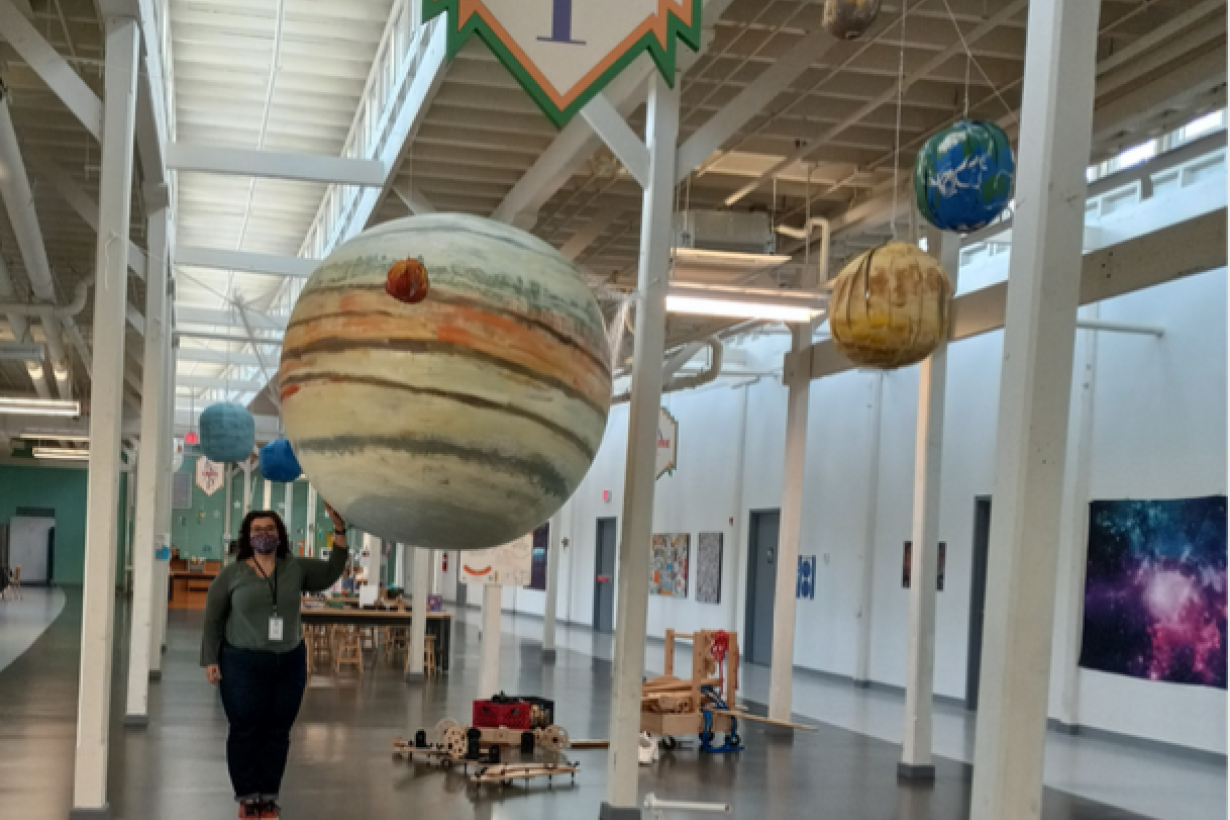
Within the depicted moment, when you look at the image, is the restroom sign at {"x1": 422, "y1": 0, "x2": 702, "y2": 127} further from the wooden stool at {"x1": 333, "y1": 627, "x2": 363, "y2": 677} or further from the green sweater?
the wooden stool at {"x1": 333, "y1": 627, "x2": 363, "y2": 677}

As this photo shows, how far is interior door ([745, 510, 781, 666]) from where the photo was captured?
21.0m

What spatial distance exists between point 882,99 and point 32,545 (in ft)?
139

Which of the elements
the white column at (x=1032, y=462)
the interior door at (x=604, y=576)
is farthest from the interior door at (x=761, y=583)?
the white column at (x=1032, y=462)

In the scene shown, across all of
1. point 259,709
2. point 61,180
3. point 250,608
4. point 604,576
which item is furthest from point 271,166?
point 604,576

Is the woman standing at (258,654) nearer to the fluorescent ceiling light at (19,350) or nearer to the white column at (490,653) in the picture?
the white column at (490,653)

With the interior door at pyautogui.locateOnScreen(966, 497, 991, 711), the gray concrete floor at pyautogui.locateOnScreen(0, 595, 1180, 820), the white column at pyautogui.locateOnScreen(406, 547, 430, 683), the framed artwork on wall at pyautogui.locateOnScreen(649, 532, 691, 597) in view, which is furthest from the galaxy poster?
the framed artwork on wall at pyautogui.locateOnScreen(649, 532, 691, 597)

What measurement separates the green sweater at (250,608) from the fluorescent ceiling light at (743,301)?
13.5 ft

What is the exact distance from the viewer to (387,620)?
55.3 ft

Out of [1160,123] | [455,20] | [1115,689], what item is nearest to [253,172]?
[1160,123]

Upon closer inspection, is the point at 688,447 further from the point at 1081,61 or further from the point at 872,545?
the point at 1081,61

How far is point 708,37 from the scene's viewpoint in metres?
7.18

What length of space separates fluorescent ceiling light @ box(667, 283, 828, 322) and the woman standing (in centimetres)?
411

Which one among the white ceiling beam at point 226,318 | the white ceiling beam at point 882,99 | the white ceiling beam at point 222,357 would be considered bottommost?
A: the white ceiling beam at point 222,357

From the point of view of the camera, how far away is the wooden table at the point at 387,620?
16.1 m
